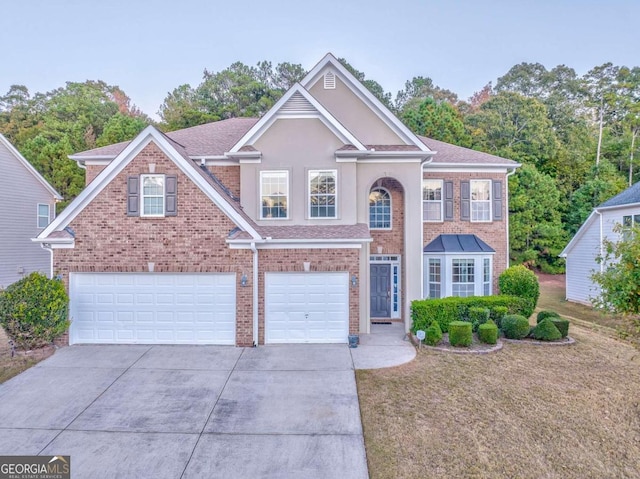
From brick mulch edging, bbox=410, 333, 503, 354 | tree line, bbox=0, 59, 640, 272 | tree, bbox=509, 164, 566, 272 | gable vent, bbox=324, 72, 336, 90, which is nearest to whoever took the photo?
brick mulch edging, bbox=410, 333, 503, 354

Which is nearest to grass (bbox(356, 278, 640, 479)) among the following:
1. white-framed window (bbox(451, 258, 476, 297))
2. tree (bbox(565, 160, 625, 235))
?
white-framed window (bbox(451, 258, 476, 297))

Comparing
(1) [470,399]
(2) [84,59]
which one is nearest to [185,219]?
(1) [470,399]

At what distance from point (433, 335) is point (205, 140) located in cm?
1126

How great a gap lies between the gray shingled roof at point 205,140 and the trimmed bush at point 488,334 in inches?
415

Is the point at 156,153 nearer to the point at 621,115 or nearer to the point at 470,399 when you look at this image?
the point at 470,399

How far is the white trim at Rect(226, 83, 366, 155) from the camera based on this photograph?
11.5m

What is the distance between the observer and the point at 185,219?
1016 centimetres

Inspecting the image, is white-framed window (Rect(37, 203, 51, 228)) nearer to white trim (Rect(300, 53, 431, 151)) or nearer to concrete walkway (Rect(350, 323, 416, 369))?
white trim (Rect(300, 53, 431, 151))

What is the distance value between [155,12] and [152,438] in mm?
22881

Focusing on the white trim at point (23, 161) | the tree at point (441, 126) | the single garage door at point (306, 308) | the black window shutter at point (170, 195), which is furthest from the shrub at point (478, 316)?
the white trim at point (23, 161)

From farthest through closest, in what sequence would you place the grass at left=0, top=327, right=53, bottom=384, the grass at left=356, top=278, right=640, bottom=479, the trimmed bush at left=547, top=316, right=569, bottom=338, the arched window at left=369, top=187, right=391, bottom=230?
the arched window at left=369, top=187, right=391, bottom=230
the trimmed bush at left=547, top=316, right=569, bottom=338
the grass at left=0, top=327, right=53, bottom=384
the grass at left=356, top=278, right=640, bottom=479

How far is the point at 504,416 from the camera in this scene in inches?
252

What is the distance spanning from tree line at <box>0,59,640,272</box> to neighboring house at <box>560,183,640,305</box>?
867 centimetres

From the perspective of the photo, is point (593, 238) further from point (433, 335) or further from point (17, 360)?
point (17, 360)
